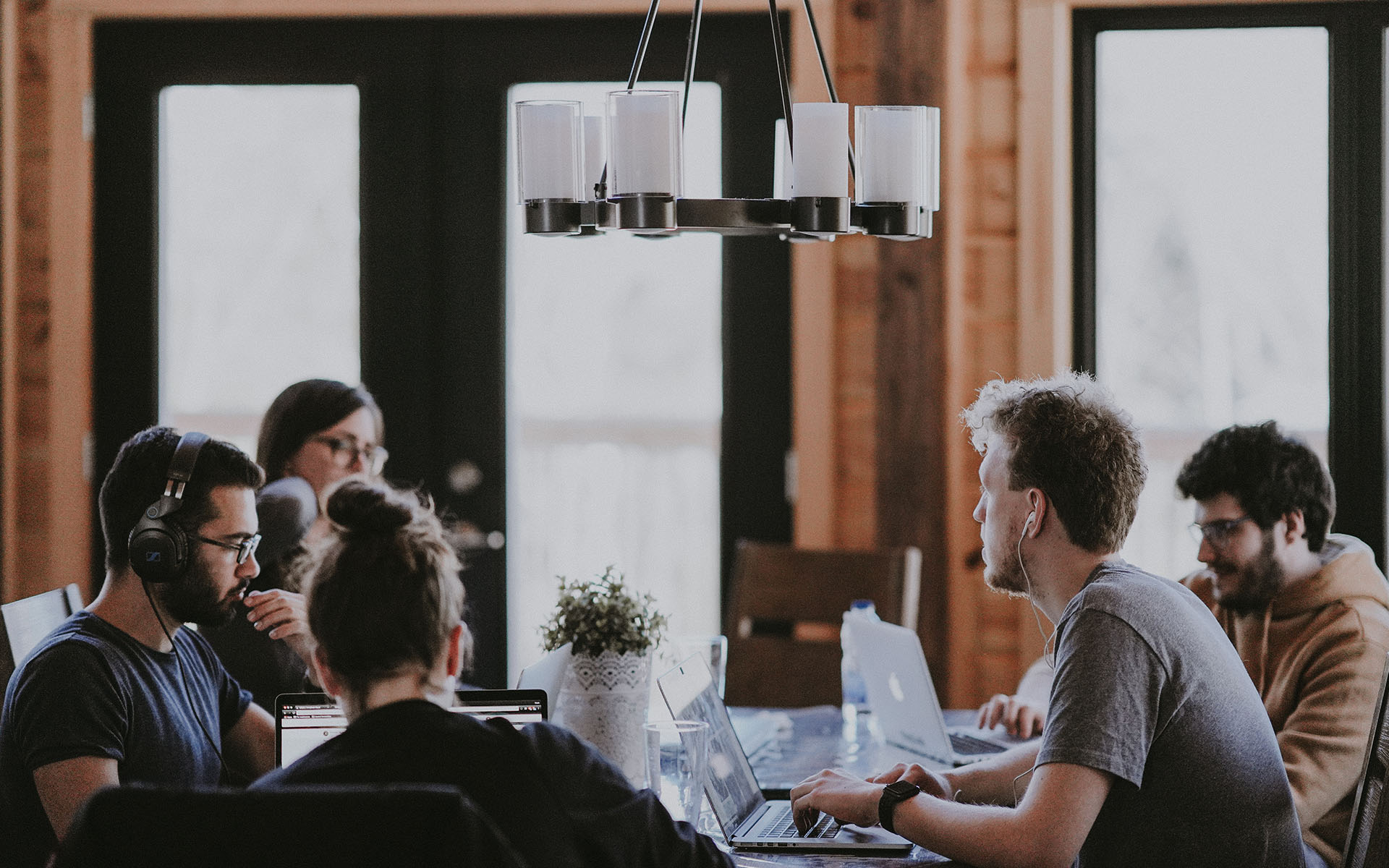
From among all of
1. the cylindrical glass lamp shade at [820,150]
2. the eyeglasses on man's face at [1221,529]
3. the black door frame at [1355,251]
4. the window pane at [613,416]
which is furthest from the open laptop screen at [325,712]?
the black door frame at [1355,251]

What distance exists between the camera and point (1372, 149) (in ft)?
11.4

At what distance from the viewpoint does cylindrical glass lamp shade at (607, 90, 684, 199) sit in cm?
182

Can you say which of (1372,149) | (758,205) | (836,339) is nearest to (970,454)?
(836,339)

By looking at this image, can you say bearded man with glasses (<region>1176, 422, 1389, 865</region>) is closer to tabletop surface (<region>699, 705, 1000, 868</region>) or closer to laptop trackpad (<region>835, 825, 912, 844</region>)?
tabletop surface (<region>699, 705, 1000, 868</region>)

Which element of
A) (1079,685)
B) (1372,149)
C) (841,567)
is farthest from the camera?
(1372,149)

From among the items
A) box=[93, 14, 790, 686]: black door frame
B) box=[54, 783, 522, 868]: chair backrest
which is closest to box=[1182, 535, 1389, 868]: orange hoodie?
box=[54, 783, 522, 868]: chair backrest

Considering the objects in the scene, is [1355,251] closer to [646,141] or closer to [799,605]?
[799,605]

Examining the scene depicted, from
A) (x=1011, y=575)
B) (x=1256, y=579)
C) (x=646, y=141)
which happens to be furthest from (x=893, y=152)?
(x=1256, y=579)

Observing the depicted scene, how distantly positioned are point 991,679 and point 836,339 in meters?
0.99

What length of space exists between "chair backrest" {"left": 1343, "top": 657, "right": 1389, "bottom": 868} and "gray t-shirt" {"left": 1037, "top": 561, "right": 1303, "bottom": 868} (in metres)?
0.13

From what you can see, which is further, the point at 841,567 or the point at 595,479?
the point at 595,479

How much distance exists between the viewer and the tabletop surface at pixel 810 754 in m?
1.77

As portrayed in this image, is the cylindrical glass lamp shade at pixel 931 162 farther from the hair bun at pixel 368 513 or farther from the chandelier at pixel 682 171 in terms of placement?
the hair bun at pixel 368 513

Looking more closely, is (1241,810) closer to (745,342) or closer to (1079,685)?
(1079,685)
